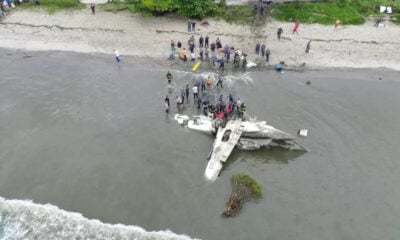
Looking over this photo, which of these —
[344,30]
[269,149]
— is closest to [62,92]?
[269,149]

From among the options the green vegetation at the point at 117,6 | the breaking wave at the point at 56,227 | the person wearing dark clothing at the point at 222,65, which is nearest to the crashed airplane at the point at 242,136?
the breaking wave at the point at 56,227

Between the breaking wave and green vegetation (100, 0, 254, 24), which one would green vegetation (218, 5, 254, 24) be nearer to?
green vegetation (100, 0, 254, 24)

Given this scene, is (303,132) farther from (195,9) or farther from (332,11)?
(332,11)

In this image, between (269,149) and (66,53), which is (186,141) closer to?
(269,149)

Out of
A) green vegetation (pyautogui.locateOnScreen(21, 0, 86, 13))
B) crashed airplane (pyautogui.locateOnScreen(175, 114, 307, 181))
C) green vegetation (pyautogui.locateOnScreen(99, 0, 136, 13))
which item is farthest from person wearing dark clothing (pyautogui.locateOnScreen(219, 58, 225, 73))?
green vegetation (pyautogui.locateOnScreen(21, 0, 86, 13))

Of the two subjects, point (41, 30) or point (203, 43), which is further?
point (41, 30)

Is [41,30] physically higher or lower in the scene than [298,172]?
higher

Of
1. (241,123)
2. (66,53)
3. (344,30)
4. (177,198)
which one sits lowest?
(177,198)

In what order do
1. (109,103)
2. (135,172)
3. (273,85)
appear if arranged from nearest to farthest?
(135,172)
(109,103)
(273,85)

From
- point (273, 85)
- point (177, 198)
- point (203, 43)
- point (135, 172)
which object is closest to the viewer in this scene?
point (177, 198)
